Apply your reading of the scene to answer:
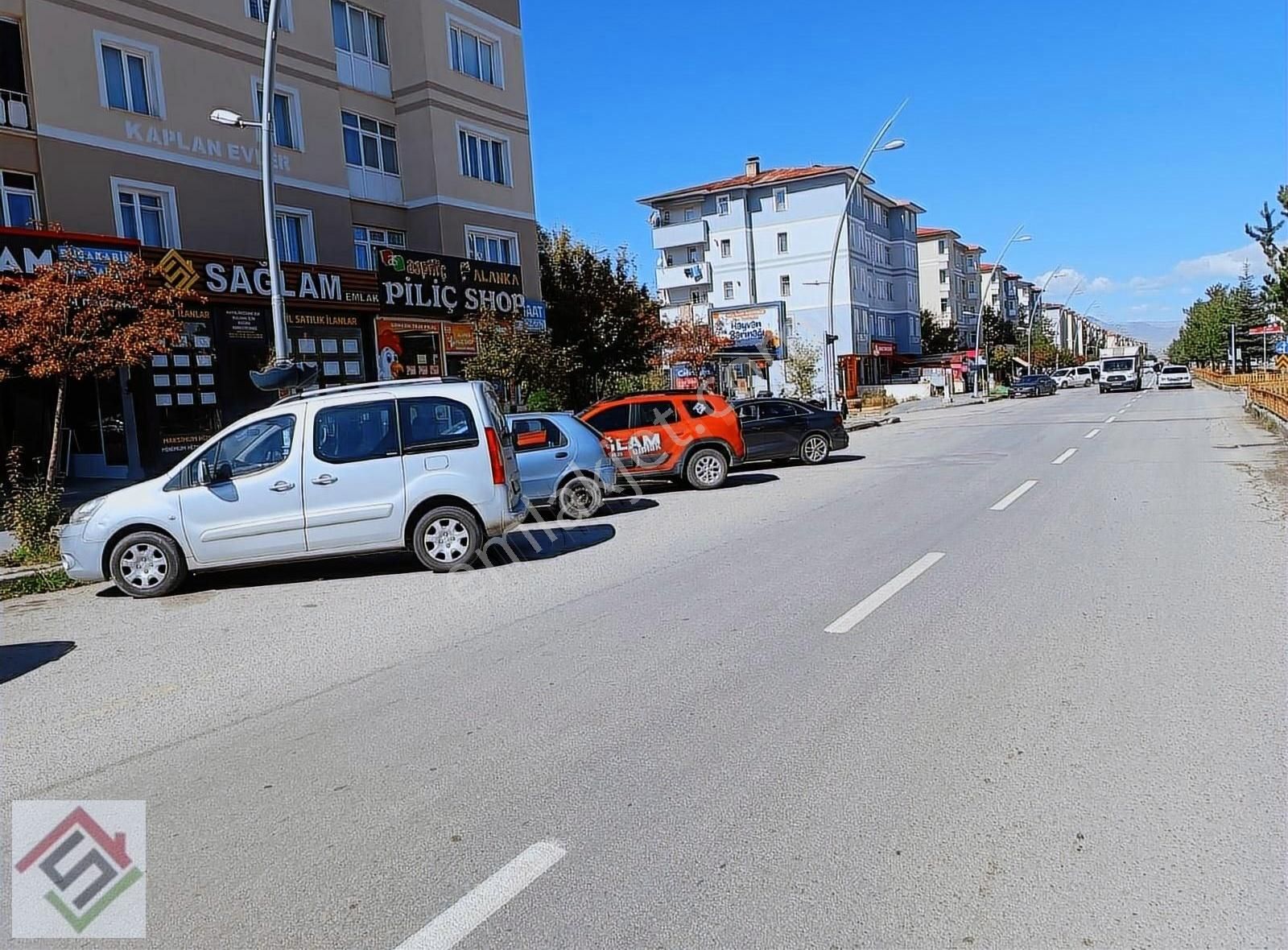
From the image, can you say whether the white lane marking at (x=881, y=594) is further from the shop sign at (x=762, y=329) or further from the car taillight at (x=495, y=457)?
the shop sign at (x=762, y=329)

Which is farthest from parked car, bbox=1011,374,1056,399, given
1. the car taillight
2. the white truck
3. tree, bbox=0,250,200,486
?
the car taillight

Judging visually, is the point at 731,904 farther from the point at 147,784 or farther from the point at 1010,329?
the point at 1010,329

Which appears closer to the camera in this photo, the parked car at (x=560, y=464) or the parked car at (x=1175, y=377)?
the parked car at (x=560, y=464)

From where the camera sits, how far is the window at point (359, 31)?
25156mm

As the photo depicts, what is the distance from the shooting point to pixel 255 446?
31.1ft

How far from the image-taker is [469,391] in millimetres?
9805

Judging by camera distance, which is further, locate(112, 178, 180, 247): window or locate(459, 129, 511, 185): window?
locate(459, 129, 511, 185): window

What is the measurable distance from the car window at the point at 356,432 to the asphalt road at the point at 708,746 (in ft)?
4.29

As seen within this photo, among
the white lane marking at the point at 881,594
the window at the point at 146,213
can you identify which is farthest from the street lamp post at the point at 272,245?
the white lane marking at the point at 881,594

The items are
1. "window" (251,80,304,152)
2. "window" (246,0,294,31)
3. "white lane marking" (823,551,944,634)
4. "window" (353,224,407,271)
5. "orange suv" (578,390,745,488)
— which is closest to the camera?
"white lane marking" (823,551,944,634)

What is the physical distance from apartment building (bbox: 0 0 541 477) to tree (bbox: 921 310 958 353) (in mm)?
60262

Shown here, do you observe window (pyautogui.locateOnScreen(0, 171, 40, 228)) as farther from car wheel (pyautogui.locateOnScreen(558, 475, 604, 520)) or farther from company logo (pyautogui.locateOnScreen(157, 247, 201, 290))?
car wheel (pyautogui.locateOnScreen(558, 475, 604, 520))

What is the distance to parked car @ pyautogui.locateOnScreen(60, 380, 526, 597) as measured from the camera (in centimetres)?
929

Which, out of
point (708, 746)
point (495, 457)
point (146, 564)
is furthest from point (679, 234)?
point (708, 746)
